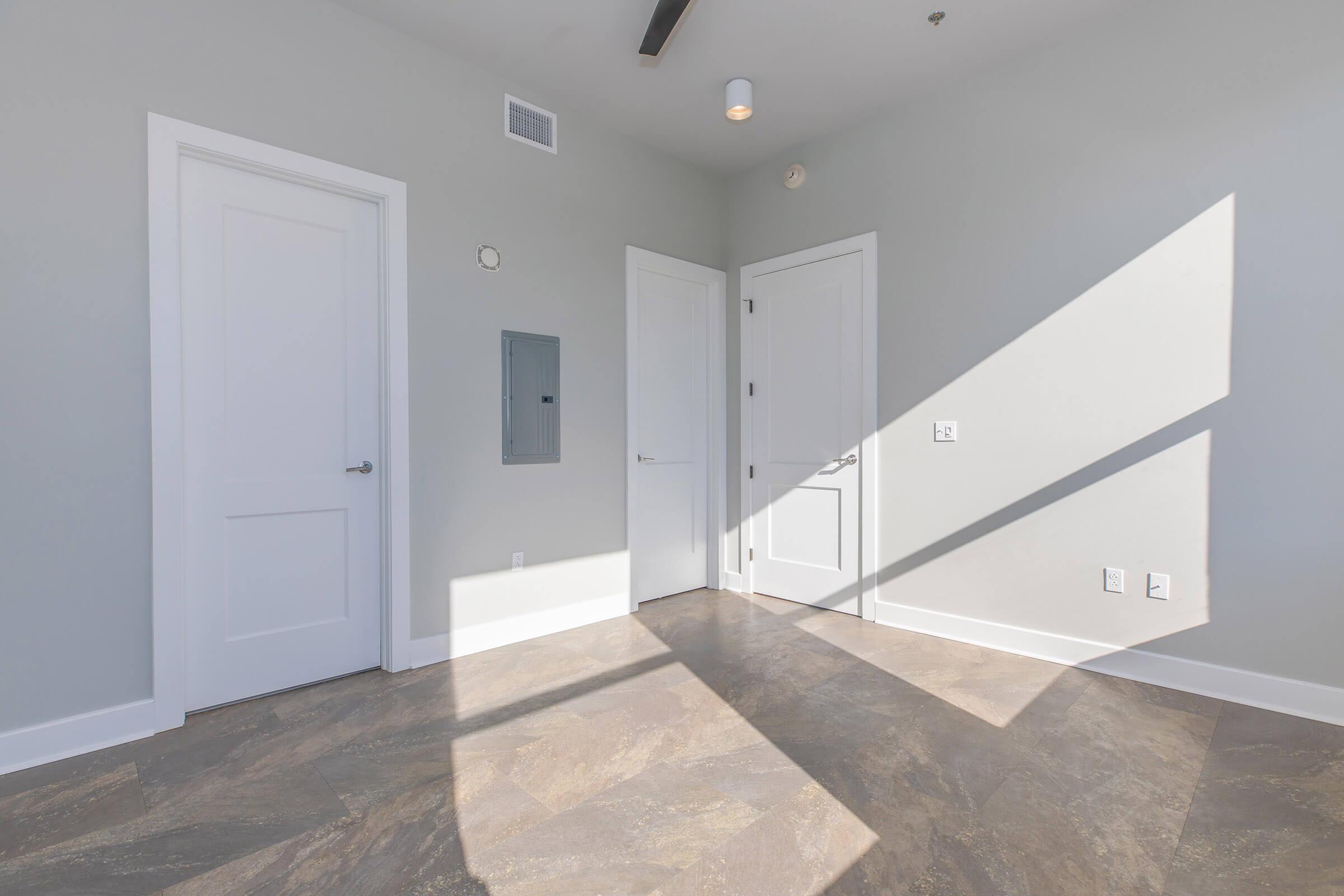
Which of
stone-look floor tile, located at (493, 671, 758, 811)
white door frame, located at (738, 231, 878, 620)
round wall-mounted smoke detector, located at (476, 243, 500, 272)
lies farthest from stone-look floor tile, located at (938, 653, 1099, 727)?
round wall-mounted smoke detector, located at (476, 243, 500, 272)

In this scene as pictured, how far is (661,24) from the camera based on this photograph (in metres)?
2.52

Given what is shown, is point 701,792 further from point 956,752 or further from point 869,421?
point 869,421

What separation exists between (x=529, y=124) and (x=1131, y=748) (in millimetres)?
3808

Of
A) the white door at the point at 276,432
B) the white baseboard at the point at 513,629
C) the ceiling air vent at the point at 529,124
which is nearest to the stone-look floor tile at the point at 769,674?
the white baseboard at the point at 513,629

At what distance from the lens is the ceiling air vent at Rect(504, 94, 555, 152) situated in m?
3.39

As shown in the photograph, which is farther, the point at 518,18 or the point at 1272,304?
the point at 518,18

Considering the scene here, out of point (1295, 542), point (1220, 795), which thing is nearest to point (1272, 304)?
point (1295, 542)

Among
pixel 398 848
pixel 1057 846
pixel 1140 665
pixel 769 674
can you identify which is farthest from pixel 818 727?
pixel 1140 665

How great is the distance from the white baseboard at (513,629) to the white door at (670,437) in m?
0.25

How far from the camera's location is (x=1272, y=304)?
8.34 feet

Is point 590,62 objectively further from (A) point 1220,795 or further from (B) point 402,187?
(A) point 1220,795

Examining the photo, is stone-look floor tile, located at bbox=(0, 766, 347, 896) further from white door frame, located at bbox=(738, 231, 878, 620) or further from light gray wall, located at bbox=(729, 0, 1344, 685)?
light gray wall, located at bbox=(729, 0, 1344, 685)

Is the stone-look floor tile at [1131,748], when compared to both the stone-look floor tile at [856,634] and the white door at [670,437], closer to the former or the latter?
the stone-look floor tile at [856,634]

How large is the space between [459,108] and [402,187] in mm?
539
